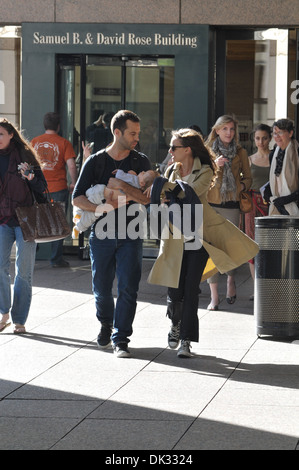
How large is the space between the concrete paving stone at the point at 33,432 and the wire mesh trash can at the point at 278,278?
320 cm

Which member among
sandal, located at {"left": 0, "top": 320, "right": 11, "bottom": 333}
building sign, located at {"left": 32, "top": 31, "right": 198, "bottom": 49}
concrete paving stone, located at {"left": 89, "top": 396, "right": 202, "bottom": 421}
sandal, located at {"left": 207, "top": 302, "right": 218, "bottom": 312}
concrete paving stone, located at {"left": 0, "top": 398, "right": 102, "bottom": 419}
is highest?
building sign, located at {"left": 32, "top": 31, "right": 198, "bottom": 49}

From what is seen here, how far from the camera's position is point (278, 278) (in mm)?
8688

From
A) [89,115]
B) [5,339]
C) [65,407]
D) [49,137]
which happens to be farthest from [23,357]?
[89,115]

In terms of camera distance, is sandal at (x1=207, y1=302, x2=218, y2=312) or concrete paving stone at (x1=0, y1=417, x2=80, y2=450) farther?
sandal at (x1=207, y1=302, x2=218, y2=312)

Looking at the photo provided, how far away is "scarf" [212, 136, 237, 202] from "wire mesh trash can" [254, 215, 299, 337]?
4.74 ft

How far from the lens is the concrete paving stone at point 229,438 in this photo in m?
5.21

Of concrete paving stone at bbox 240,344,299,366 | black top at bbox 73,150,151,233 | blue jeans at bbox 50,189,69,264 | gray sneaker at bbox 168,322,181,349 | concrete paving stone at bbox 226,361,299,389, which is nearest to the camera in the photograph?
concrete paving stone at bbox 226,361,299,389

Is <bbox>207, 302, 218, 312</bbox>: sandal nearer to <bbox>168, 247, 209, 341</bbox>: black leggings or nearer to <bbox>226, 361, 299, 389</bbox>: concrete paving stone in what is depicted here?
<bbox>168, 247, 209, 341</bbox>: black leggings

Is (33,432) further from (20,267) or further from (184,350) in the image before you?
(20,267)

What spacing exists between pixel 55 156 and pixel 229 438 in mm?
8333

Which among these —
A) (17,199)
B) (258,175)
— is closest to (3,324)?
(17,199)

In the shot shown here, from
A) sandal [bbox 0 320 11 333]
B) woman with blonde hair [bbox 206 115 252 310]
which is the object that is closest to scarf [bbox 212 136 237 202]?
woman with blonde hair [bbox 206 115 252 310]

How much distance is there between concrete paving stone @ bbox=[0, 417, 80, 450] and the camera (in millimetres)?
5285

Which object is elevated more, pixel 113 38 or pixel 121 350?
pixel 113 38
